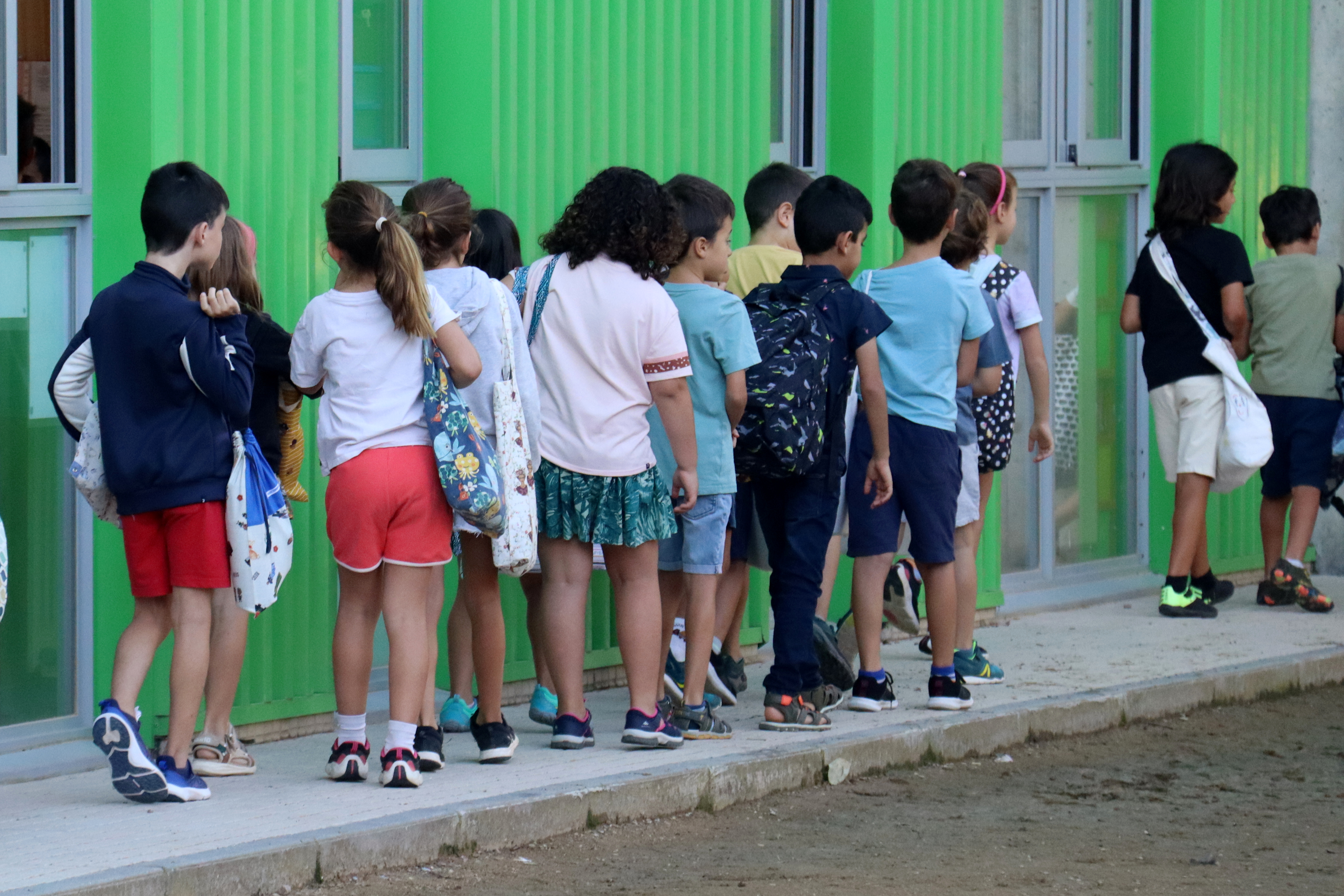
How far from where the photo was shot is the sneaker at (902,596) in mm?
7062

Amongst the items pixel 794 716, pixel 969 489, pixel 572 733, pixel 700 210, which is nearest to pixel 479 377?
pixel 700 210

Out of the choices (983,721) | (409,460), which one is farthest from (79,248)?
(983,721)

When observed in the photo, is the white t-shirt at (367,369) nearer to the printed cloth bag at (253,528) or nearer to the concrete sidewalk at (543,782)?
the printed cloth bag at (253,528)

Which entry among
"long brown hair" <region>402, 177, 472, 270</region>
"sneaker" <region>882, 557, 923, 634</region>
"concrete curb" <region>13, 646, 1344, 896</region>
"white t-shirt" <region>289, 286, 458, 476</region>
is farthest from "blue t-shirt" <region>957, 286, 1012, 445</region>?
"white t-shirt" <region>289, 286, 458, 476</region>

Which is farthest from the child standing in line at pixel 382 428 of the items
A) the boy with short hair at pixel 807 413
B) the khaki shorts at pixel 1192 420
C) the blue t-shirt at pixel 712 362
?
the khaki shorts at pixel 1192 420

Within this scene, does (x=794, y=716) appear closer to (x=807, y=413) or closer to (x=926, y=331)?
(x=807, y=413)

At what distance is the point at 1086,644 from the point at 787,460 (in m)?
2.78

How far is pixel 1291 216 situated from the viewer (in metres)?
9.24

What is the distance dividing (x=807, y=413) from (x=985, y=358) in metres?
1.00

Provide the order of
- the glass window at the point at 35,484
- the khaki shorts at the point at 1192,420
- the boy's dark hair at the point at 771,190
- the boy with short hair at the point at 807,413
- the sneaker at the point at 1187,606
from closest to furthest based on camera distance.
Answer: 1. the glass window at the point at 35,484
2. the boy with short hair at the point at 807,413
3. the boy's dark hair at the point at 771,190
4. the khaki shorts at the point at 1192,420
5. the sneaker at the point at 1187,606

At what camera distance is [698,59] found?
751 cm

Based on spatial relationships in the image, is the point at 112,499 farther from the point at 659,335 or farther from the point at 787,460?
the point at 787,460

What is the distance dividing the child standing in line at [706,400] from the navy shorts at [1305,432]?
4171 millimetres

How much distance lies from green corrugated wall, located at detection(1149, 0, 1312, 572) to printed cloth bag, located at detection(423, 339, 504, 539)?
5.64 meters
